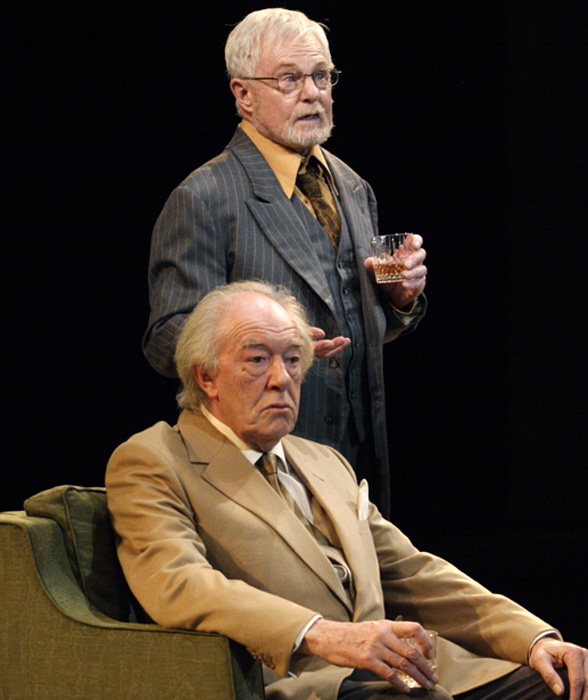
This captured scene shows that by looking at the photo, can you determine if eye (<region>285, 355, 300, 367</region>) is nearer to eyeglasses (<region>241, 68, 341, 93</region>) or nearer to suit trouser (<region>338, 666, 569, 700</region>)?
suit trouser (<region>338, 666, 569, 700</region>)

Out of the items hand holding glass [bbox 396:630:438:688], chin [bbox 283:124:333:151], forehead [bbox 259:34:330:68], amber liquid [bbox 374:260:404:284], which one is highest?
forehead [bbox 259:34:330:68]

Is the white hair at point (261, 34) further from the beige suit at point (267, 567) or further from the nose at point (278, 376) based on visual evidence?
the beige suit at point (267, 567)

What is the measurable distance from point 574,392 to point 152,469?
12.4 feet

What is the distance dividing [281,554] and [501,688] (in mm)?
533

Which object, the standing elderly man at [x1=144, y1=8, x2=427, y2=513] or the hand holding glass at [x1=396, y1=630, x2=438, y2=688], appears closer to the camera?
the hand holding glass at [x1=396, y1=630, x2=438, y2=688]

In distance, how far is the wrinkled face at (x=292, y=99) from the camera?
2795 millimetres

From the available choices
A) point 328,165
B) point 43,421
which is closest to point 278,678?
point 328,165

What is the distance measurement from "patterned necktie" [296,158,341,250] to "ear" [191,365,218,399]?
70cm

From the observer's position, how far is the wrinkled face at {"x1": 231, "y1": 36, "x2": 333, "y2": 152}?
2795 mm

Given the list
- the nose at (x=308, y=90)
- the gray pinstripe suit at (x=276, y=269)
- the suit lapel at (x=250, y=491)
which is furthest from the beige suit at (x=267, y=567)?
the nose at (x=308, y=90)

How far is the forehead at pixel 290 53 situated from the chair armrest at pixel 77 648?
141 cm

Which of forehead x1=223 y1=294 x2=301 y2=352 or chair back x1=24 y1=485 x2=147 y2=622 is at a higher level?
forehead x1=223 y1=294 x2=301 y2=352

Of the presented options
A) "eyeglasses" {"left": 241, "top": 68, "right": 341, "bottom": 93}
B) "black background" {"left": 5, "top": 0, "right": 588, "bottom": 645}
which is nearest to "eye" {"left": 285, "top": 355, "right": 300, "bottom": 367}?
"eyeglasses" {"left": 241, "top": 68, "right": 341, "bottom": 93}

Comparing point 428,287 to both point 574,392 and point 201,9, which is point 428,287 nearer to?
point 574,392
